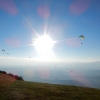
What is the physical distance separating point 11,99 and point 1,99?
4.06 ft

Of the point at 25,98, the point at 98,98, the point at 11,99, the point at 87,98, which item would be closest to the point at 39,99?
the point at 25,98

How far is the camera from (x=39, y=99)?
19.0m

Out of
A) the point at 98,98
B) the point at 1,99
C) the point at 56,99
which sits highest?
the point at 98,98

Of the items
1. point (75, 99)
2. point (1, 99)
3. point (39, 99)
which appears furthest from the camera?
point (75, 99)

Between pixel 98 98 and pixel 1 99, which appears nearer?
pixel 1 99

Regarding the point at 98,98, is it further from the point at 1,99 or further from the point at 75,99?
the point at 1,99

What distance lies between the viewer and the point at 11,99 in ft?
59.8

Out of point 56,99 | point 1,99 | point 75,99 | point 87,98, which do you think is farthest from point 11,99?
point 87,98

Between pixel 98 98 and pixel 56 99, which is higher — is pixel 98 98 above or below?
above

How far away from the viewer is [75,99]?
20266 millimetres

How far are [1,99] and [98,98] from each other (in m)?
14.0

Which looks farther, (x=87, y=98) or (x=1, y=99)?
(x=87, y=98)

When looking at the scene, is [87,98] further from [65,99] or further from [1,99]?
[1,99]

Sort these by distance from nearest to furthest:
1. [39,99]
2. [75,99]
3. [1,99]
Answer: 1. [1,99]
2. [39,99]
3. [75,99]
